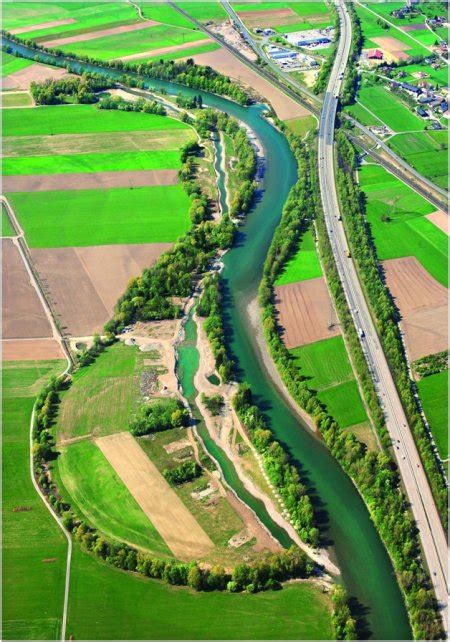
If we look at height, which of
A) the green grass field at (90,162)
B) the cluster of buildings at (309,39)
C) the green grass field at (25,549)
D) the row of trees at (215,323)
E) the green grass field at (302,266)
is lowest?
the green grass field at (25,549)

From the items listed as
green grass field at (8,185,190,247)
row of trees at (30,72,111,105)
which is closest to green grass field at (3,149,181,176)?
green grass field at (8,185,190,247)

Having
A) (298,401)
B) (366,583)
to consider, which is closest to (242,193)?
(298,401)

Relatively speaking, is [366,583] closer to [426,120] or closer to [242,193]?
[242,193]

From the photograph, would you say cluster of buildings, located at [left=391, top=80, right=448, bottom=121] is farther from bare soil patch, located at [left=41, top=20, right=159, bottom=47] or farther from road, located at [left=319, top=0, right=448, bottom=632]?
bare soil patch, located at [left=41, top=20, right=159, bottom=47]

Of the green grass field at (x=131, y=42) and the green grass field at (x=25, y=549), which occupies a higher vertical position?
the green grass field at (x=131, y=42)

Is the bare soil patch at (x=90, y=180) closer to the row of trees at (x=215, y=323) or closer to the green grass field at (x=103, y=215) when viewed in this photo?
the green grass field at (x=103, y=215)

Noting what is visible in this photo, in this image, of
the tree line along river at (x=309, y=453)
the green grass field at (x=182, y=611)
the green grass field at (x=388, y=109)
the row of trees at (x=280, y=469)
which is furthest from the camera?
the green grass field at (x=388, y=109)

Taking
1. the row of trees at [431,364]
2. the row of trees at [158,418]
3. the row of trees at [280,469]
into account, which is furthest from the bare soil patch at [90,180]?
the row of trees at [431,364]
